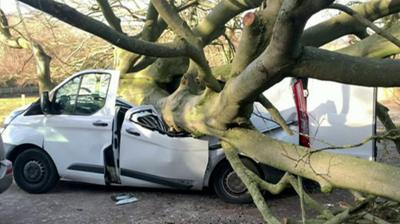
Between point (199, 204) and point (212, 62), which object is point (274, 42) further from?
point (212, 62)

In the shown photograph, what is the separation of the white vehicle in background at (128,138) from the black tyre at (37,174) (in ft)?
0.05

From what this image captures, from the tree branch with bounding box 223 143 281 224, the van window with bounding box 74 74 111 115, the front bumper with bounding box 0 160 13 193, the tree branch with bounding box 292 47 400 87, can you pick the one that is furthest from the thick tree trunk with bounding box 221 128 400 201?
the van window with bounding box 74 74 111 115

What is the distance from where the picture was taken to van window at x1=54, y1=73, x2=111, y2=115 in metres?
8.22

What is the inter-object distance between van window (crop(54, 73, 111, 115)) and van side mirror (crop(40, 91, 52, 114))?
5.4 inches

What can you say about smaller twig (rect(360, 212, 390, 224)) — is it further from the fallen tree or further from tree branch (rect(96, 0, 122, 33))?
tree branch (rect(96, 0, 122, 33))

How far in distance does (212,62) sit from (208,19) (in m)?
8.11

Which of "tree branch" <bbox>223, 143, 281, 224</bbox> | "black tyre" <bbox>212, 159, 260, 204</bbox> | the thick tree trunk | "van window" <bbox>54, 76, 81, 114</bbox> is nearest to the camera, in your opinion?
the thick tree trunk

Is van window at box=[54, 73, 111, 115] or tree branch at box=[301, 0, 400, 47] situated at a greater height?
tree branch at box=[301, 0, 400, 47]

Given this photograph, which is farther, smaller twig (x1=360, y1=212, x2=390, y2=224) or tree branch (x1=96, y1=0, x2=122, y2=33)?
tree branch (x1=96, y1=0, x2=122, y2=33)

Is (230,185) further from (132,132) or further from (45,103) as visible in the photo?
(45,103)

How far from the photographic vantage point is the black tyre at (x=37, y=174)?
27.0ft

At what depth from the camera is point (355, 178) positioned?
3.66m

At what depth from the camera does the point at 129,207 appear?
7.48 m

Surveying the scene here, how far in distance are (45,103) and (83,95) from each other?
0.59m
